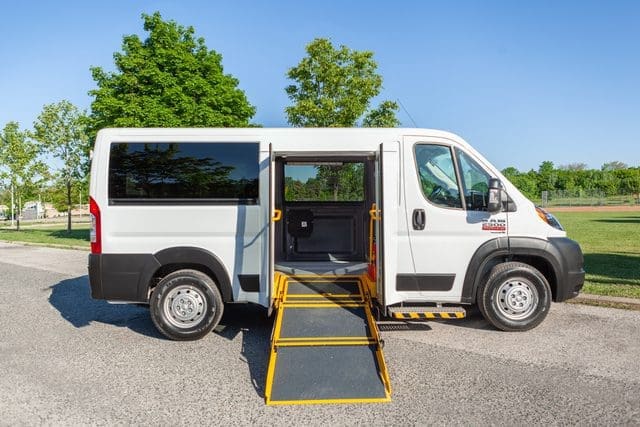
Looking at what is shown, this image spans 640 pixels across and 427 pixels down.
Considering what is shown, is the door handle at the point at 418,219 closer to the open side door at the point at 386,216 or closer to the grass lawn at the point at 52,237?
the open side door at the point at 386,216

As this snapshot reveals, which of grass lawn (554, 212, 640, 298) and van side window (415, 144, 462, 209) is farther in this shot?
grass lawn (554, 212, 640, 298)

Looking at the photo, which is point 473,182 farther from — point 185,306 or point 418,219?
point 185,306

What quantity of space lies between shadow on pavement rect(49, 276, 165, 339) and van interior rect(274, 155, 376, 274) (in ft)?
7.04

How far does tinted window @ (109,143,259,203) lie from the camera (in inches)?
194

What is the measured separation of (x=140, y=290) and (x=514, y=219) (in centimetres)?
444

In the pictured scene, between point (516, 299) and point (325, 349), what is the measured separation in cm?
252

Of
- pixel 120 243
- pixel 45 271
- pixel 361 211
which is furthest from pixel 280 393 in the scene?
pixel 45 271

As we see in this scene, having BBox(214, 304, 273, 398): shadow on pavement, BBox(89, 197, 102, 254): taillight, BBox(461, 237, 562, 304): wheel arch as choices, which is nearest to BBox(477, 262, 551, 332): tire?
BBox(461, 237, 562, 304): wheel arch

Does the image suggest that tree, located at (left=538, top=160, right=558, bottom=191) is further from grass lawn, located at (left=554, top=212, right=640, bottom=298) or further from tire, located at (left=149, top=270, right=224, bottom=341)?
tire, located at (left=149, top=270, right=224, bottom=341)

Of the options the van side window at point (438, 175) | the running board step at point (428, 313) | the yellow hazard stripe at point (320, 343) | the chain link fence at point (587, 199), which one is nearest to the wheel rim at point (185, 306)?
the yellow hazard stripe at point (320, 343)

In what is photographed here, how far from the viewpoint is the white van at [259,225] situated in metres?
4.88

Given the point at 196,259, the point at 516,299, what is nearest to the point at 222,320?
the point at 196,259

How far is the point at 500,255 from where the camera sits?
16.4 feet

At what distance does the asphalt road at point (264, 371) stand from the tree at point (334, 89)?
42.4 ft
